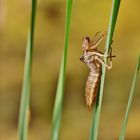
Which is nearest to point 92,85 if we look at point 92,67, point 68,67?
point 92,67

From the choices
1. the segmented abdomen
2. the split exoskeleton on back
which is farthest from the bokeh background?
the segmented abdomen

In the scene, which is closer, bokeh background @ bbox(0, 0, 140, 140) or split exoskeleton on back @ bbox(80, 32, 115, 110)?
split exoskeleton on back @ bbox(80, 32, 115, 110)

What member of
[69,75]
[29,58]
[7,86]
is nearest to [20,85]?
[7,86]

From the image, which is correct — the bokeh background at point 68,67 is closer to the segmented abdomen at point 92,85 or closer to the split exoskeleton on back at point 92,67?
the split exoskeleton on back at point 92,67

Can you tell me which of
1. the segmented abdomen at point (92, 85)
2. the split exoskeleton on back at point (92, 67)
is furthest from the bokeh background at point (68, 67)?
the segmented abdomen at point (92, 85)

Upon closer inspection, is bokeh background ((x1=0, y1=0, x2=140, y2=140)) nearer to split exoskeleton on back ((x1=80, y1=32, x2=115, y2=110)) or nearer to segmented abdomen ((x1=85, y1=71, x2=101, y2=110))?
split exoskeleton on back ((x1=80, y1=32, x2=115, y2=110))

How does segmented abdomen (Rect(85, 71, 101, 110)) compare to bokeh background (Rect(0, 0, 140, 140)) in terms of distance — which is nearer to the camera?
segmented abdomen (Rect(85, 71, 101, 110))

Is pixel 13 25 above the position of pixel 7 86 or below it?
above

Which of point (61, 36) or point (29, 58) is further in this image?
point (61, 36)

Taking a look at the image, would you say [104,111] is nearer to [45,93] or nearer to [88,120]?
[88,120]
